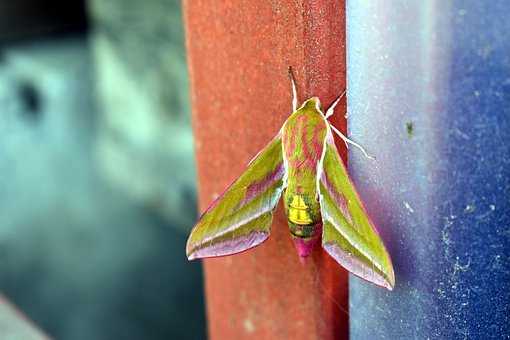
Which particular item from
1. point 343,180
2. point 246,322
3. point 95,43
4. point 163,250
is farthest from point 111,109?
point 343,180

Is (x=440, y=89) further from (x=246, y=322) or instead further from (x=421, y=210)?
(x=246, y=322)

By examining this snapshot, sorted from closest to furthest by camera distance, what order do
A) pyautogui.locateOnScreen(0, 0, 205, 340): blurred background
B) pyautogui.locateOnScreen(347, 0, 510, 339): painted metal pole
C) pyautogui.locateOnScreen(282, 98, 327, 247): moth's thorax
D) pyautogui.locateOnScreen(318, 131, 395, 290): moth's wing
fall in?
→ pyautogui.locateOnScreen(347, 0, 510, 339): painted metal pole → pyautogui.locateOnScreen(318, 131, 395, 290): moth's wing → pyautogui.locateOnScreen(282, 98, 327, 247): moth's thorax → pyautogui.locateOnScreen(0, 0, 205, 340): blurred background

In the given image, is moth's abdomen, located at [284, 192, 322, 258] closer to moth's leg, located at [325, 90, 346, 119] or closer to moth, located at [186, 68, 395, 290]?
moth, located at [186, 68, 395, 290]

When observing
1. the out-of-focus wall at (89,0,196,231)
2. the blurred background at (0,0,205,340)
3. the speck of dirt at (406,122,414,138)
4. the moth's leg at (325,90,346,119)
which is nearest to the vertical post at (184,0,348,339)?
the moth's leg at (325,90,346,119)

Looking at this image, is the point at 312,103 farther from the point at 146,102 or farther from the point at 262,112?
the point at 146,102

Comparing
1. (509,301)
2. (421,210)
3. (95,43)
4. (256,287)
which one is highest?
(421,210)

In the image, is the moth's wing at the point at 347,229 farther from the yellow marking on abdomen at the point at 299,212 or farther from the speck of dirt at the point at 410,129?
the speck of dirt at the point at 410,129

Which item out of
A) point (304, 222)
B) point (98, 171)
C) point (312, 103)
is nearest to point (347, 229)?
point (304, 222)
